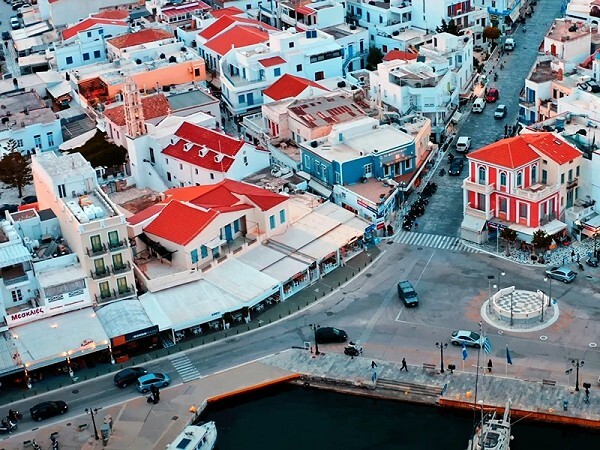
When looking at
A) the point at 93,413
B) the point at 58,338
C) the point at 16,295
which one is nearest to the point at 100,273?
the point at 16,295

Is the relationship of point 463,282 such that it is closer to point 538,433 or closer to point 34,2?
point 538,433

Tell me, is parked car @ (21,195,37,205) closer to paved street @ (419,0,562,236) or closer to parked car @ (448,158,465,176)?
paved street @ (419,0,562,236)

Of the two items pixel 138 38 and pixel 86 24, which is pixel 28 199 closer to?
pixel 138 38

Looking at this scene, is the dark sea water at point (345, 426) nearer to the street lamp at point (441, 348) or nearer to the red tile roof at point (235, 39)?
the street lamp at point (441, 348)

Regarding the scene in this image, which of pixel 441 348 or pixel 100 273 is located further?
pixel 100 273

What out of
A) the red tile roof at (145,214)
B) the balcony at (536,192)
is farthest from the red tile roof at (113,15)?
the balcony at (536,192)

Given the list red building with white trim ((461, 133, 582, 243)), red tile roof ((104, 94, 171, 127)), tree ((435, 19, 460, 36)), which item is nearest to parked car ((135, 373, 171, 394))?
→ red building with white trim ((461, 133, 582, 243))

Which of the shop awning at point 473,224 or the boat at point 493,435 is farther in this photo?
the shop awning at point 473,224
